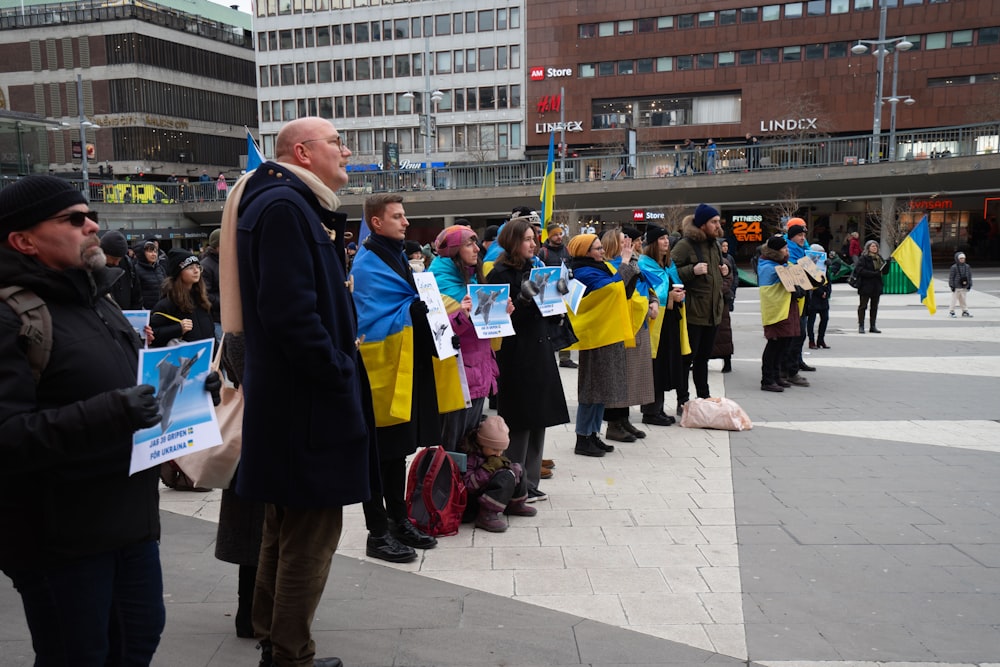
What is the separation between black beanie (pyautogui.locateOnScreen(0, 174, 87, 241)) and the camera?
2449mm

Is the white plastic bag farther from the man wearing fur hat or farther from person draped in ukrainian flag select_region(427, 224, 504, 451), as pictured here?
person draped in ukrainian flag select_region(427, 224, 504, 451)

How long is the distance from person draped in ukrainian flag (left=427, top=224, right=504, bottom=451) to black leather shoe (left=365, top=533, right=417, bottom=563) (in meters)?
0.88

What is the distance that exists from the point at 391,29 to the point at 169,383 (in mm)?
72583

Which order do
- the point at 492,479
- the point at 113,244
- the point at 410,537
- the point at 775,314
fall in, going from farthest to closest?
the point at 775,314, the point at 113,244, the point at 492,479, the point at 410,537

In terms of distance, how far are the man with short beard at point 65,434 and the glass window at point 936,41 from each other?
201 ft

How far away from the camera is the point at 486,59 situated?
67.6m

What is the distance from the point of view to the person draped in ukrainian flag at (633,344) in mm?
7645

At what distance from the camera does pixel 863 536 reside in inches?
209

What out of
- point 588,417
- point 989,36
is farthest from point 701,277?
point 989,36

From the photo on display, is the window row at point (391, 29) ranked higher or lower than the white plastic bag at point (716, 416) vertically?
higher

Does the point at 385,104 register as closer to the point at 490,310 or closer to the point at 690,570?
the point at 490,310

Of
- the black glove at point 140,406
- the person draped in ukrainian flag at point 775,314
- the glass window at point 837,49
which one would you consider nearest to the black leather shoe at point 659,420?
the person draped in ukrainian flag at point 775,314

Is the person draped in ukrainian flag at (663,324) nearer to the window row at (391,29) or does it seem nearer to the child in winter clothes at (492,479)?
the child in winter clothes at (492,479)

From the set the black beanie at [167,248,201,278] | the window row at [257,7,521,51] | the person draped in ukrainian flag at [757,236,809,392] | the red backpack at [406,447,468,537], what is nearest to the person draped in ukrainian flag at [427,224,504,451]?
the red backpack at [406,447,468,537]
